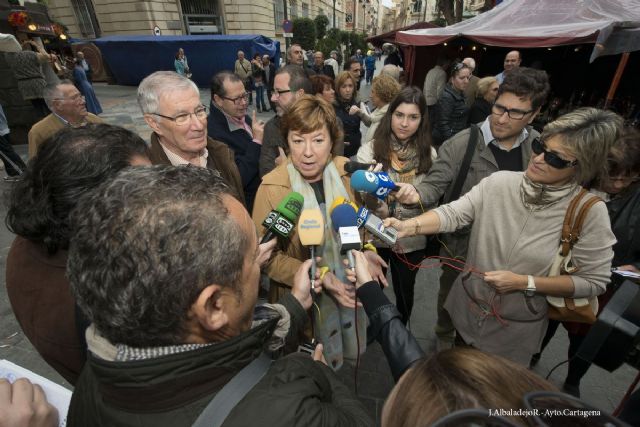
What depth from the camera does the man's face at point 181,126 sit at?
2.02 meters

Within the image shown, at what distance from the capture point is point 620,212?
82.2 inches

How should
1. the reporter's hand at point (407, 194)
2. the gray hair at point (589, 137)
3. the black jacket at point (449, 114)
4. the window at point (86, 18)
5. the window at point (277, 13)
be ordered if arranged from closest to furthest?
the gray hair at point (589, 137) < the reporter's hand at point (407, 194) < the black jacket at point (449, 114) < the window at point (86, 18) < the window at point (277, 13)

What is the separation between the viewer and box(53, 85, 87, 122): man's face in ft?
12.1

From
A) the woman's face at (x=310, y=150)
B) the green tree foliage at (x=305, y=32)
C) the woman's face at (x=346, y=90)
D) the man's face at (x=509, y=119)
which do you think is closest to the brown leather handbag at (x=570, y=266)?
the man's face at (x=509, y=119)

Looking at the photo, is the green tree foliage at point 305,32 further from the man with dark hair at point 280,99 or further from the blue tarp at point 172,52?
the man with dark hair at point 280,99

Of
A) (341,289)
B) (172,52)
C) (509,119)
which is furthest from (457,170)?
(172,52)

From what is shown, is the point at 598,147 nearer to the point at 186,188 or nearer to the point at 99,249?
the point at 186,188

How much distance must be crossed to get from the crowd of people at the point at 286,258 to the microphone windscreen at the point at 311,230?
3cm

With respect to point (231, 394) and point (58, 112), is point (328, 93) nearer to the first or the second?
point (58, 112)

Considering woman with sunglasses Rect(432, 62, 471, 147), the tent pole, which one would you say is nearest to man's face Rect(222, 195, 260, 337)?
woman with sunglasses Rect(432, 62, 471, 147)

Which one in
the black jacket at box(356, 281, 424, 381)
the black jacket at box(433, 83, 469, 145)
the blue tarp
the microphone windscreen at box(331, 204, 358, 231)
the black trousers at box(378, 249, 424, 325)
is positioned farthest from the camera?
the blue tarp

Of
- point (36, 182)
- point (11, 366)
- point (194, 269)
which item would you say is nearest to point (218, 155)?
point (36, 182)

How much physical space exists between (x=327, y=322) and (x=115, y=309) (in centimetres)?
160

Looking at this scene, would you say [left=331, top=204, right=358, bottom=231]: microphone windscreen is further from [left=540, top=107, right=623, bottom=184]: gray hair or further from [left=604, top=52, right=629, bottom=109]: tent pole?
[left=604, top=52, right=629, bottom=109]: tent pole
